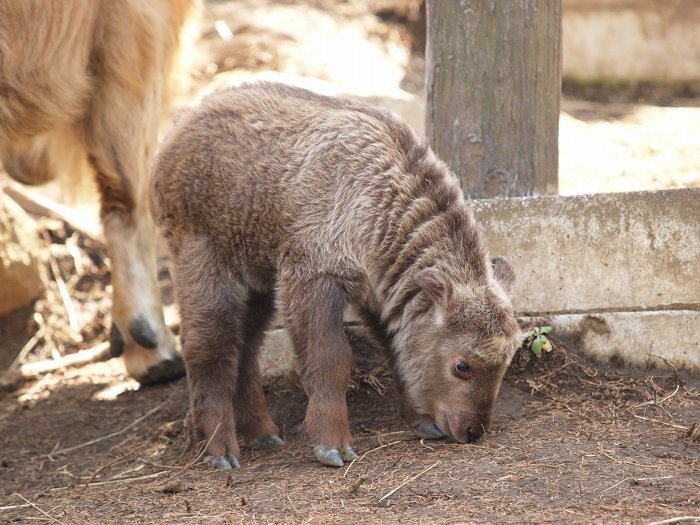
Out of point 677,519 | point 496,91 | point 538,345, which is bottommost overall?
point 677,519

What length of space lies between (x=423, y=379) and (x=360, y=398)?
0.63m

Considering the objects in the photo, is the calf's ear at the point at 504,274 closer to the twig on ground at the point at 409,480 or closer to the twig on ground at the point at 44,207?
the twig on ground at the point at 409,480

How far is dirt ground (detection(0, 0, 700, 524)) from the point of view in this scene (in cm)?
338

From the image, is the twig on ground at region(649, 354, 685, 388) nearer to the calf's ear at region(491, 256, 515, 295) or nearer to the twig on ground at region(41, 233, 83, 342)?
the calf's ear at region(491, 256, 515, 295)

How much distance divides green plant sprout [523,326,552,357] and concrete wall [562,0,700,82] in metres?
5.28

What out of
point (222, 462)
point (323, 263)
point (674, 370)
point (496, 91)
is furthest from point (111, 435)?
point (674, 370)

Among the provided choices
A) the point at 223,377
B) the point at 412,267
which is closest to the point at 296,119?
the point at 412,267

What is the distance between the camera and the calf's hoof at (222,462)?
4137 millimetres

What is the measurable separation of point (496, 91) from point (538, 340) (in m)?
1.23

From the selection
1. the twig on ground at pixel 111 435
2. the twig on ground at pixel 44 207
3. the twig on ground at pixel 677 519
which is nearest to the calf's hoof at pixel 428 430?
the twig on ground at pixel 677 519

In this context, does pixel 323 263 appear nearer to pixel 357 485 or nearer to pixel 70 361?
pixel 357 485

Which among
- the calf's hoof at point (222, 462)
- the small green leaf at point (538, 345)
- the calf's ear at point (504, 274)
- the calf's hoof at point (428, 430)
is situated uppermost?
the calf's ear at point (504, 274)

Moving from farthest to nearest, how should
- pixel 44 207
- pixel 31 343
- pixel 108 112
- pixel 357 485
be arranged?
pixel 44 207 → pixel 31 343 → pixel 108 112 → pixel 357 485

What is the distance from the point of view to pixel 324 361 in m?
3.93
